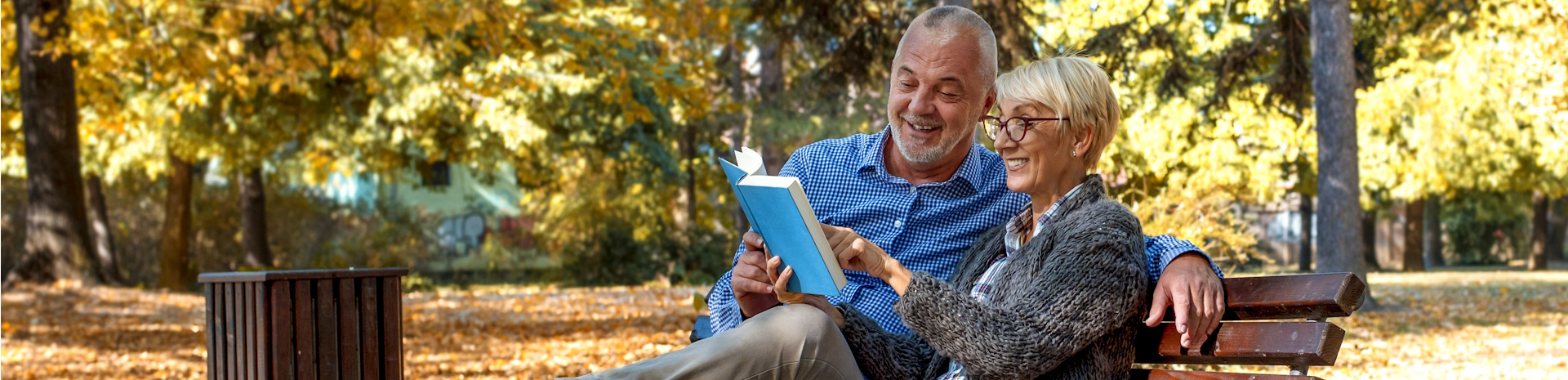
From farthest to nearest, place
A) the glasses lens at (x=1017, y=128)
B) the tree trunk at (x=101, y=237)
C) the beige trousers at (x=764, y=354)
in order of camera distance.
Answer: the tree trunk at (x=101, y=237), the glasses lens at (x=1017, y=128), the beige trousers at (x=764, y=354)

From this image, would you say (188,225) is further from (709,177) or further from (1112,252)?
(1112,252)

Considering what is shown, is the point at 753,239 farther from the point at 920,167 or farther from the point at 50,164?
the point at 50,164

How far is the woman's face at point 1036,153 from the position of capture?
8.80 ft

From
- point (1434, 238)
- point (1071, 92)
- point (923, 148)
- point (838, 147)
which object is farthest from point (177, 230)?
point (1434, 238)

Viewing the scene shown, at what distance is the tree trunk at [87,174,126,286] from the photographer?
16.9m

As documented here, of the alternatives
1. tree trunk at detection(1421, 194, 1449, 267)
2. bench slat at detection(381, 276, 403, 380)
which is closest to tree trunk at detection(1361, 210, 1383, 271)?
tree trunk at detection(1421, 194, 1449, 267)

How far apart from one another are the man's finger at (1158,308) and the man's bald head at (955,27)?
4.35 feet

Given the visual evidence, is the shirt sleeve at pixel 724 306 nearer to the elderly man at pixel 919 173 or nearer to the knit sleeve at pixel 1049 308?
the elderly man at pixel 919 173

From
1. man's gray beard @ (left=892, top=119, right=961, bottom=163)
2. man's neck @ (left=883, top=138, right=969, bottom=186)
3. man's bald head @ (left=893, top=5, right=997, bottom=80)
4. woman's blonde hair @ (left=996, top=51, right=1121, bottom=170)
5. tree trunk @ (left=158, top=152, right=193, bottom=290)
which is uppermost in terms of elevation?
man's bald head @ (left=893, top=5, right=997, bottom=80)

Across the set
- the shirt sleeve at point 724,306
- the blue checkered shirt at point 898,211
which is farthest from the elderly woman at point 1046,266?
the blue checkered shirt at point 898,211

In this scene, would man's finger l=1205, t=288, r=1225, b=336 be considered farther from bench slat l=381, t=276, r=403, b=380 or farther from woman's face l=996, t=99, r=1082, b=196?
bench slat l=381, t=276, r=403, b=380

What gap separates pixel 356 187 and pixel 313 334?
3163 centimetres

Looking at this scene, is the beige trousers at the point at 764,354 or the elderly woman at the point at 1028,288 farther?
the beige trousers at the point at 764,354

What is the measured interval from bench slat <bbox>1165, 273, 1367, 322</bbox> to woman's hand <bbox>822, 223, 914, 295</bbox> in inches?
20.1
